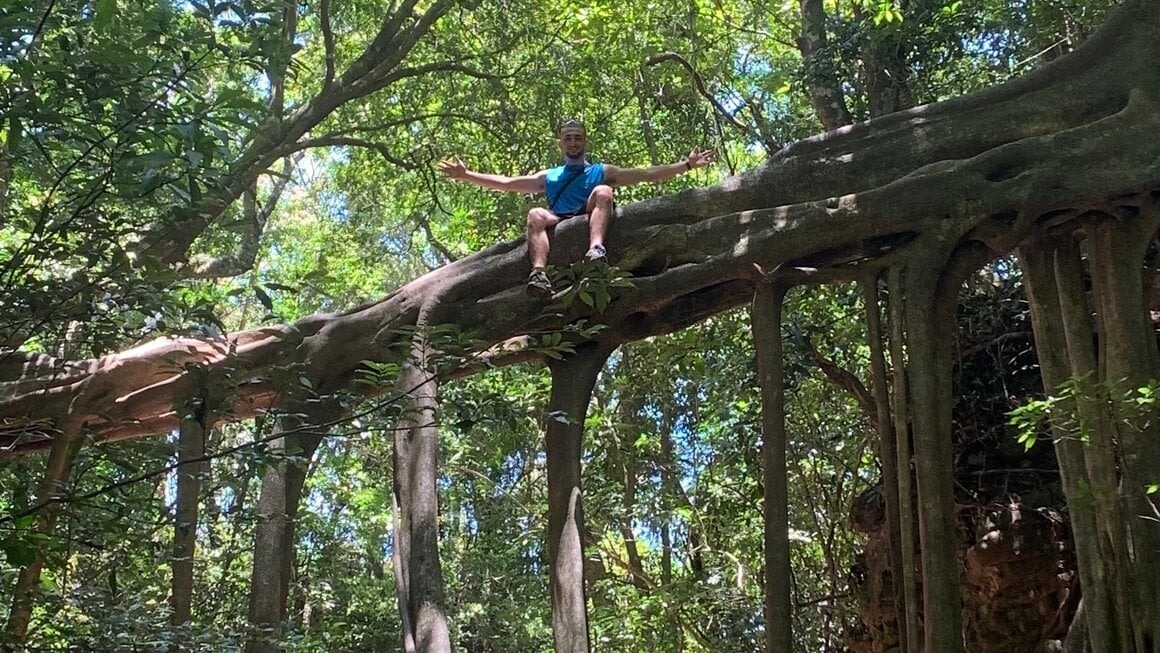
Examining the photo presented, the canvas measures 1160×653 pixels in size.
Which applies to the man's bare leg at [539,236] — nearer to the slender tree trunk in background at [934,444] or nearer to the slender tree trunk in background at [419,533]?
the slender tree trunk in background at [419,533]

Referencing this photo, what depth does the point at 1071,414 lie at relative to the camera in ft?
12.8

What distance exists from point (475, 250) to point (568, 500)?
5.21m

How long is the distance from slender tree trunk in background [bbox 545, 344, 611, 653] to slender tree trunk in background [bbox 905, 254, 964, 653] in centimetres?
149

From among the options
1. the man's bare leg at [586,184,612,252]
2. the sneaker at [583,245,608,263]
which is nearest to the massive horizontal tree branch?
the man's bare leg at [586,184,612,252]

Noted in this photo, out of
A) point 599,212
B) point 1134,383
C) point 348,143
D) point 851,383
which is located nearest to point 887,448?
point 1134,383

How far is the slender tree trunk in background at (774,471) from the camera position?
4297mm

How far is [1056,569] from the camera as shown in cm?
565

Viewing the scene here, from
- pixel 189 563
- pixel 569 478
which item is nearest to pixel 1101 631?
pixel 569 478

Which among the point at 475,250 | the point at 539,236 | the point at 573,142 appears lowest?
the point at 539,236

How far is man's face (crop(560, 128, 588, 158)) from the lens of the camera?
5379 millimetres

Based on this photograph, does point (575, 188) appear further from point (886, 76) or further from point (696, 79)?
point (696, 79)

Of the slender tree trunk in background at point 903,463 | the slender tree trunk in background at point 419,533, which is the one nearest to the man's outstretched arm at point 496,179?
the slender tree trunk in background at point 419,533

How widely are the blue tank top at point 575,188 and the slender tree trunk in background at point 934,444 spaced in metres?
1.66

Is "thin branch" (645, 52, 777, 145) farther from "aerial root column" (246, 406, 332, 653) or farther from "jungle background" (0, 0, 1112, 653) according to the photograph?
"aerial root column" (246, 406, 332, 653)
